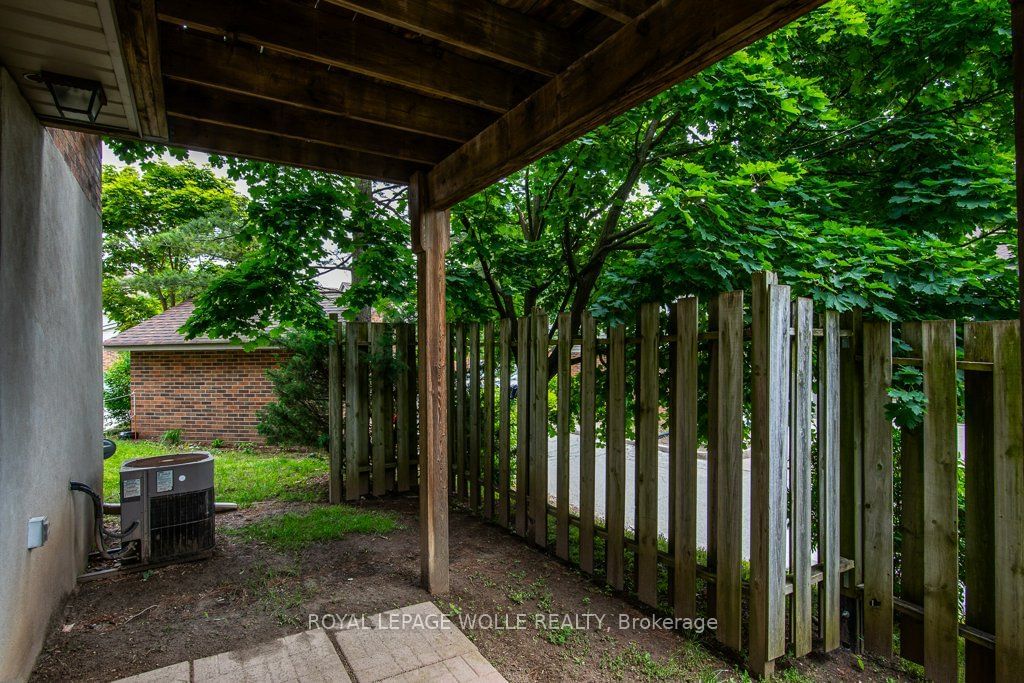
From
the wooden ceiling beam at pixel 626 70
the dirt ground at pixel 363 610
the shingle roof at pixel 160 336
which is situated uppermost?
the wooden ceiling beam at pixel 626 70

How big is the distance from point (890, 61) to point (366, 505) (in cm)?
594

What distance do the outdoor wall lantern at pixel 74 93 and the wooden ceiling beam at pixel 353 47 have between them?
637mm

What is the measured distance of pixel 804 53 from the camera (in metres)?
5.05

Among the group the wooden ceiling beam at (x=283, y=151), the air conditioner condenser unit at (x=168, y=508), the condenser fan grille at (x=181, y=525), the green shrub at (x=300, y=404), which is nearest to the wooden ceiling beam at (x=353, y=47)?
the wooden ceiling beam at (x=283, y=151)

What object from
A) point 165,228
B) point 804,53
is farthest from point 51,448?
point 165,228

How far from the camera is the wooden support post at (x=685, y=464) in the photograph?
293 centimetres

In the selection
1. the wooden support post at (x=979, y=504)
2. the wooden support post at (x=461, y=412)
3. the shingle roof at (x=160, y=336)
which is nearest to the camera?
the wooden support post at (x=979, y=504)

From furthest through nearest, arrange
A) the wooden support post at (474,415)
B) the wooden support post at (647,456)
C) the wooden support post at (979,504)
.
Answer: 1. the wooden support post at (474,415)
2. the wooden support post at (647,456)
3. the wooden support post at (979,504)

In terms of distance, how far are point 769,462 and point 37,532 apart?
3.52 metres

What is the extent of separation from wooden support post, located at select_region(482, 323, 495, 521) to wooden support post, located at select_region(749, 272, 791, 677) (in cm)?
253

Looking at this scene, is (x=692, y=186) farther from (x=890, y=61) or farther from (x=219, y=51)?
(x=219, y=51)

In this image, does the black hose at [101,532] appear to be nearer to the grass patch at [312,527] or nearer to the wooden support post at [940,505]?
the grass patch at [312,527]

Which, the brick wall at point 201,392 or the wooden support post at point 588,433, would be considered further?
the brick wall at point 201,392

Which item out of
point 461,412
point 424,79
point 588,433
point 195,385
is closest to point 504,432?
point 461,412
